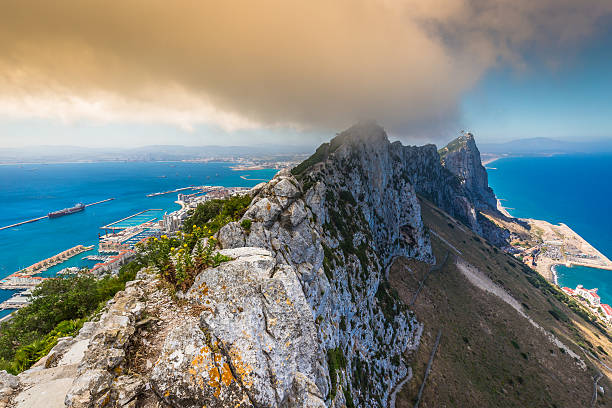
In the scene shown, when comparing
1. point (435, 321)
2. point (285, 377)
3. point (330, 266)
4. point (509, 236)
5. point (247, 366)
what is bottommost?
point (509, 236)

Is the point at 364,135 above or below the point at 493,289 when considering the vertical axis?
above

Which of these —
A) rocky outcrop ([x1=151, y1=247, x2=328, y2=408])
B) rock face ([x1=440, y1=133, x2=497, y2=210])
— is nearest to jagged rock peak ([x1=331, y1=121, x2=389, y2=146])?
rocky outcrop ([x1=151, y1=247, x2=328, y2=408])

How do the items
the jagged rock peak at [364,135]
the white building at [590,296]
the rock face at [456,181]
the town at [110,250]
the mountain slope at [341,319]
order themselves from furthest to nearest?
1. the rock face at [456,181]
2. the white building at [590,296]
3. the town at [110,250]
4. the jagged rock peak at [364,135]
5. the mountain slope at [341,319]

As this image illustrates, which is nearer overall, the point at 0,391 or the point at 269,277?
the point at 0,391

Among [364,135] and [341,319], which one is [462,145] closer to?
[364,135]

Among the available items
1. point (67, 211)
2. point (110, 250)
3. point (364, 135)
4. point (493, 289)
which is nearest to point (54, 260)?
point (110, 250)

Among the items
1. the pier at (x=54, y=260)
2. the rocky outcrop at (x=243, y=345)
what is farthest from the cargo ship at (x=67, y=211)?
the rocky outcrop at (x=243, y=345)

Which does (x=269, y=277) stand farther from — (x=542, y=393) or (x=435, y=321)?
(x=542, y=393)

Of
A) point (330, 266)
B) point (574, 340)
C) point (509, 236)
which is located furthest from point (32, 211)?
point (509, 236)

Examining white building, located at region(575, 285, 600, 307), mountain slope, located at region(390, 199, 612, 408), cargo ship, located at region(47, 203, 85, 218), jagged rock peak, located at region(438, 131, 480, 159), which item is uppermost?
jagged rock peak, located at region(438, 131, 480, 159)

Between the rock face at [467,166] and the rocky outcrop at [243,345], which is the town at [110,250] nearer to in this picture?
the rocky outcrop at [243,345]

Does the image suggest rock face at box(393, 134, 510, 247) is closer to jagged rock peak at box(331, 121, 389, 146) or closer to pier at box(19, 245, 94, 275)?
jagged rock peak at box(331, 121, 389, 146)
